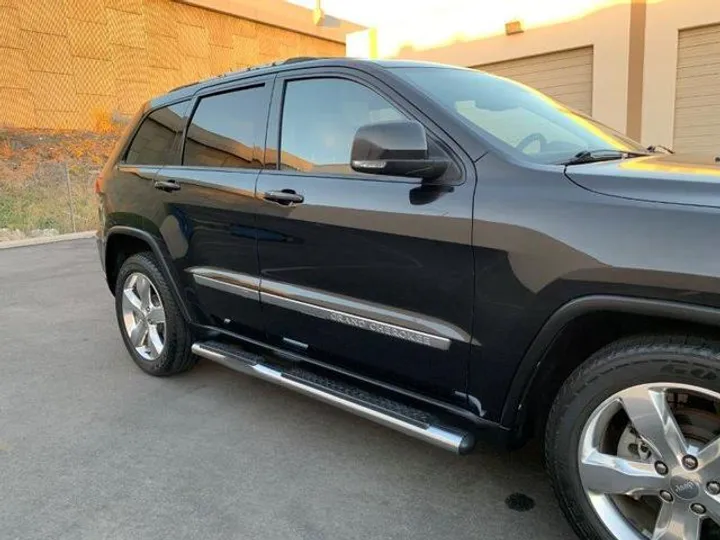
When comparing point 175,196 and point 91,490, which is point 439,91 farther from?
point 91,490

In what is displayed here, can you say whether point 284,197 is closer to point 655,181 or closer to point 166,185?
point 166,185

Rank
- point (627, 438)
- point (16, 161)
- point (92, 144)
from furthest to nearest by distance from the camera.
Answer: point (92, 144)
point (16, 161)
point (627, 438)

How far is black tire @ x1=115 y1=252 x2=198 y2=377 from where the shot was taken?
3.93m

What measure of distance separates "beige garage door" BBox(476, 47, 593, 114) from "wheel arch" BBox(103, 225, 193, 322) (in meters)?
8.79

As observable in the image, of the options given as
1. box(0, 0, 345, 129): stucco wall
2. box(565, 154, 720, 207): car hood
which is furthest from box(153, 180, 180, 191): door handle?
box(0, 0, 345, 129): stucco wall

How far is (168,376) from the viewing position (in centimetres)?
415

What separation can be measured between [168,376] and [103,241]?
1.16 m

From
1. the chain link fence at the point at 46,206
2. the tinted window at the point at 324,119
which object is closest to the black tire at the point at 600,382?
the tinted window at the point at 324,119

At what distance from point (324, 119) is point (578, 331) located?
1.60m

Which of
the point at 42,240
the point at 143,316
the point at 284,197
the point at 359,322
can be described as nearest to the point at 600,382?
the point at 359,322

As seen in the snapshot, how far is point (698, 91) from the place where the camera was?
9.79 m

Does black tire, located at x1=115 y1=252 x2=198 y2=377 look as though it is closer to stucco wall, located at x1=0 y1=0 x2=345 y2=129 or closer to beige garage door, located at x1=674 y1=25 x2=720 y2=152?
beige garage door, located at x1=674 y1=25 x2=720 y2=152

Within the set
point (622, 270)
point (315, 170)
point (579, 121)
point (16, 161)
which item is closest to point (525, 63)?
point (579, 121)

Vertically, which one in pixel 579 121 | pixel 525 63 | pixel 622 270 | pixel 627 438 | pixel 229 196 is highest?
pixel 525 63
